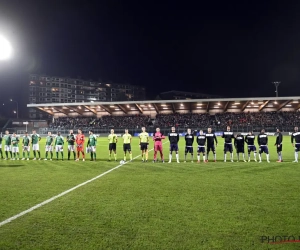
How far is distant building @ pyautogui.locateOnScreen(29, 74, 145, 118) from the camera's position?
116 meters

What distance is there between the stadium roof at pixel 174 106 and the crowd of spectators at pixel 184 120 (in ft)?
4.69

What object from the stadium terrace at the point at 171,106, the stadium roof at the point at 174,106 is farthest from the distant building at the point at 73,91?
the stadium roof at the point at 174,106

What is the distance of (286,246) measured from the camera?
192 inches

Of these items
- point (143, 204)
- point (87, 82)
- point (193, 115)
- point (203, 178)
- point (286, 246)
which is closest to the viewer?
point (286, 246)

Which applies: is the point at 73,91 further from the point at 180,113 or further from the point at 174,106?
the point at 174,106

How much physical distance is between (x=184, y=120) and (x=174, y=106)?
4.02 meters

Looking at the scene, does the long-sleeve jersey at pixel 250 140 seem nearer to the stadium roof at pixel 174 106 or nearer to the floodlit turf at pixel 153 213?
the floodlit turf at pixel 153 213

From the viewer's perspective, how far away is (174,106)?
65750 mm

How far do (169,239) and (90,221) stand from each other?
2024mm

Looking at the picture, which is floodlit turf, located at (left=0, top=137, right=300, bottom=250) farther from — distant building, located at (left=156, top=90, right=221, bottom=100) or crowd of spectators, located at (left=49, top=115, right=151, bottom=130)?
distant building, located at (left=156, top=90, right=221, bottom=100)

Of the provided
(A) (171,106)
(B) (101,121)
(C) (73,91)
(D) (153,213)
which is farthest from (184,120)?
(C) (73,91)

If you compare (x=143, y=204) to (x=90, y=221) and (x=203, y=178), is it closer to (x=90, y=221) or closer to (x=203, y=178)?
(x=90, y=221)

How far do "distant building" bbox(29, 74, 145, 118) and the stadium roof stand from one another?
47192 millimetres

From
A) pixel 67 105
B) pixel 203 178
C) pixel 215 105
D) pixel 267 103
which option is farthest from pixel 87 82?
pixel 203 178
